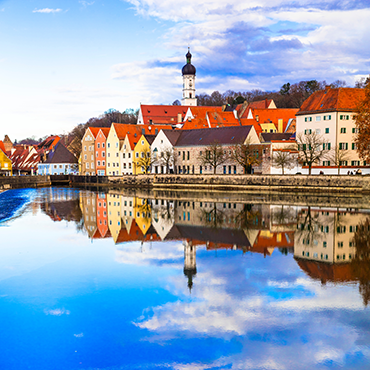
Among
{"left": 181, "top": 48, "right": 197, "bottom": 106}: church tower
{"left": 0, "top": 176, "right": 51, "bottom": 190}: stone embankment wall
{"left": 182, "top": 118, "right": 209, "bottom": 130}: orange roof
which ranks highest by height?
{"left": 181, "top": 48, "right": 197, "bottom": 106}: church tower

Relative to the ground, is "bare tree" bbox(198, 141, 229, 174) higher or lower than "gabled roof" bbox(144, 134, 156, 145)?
lower

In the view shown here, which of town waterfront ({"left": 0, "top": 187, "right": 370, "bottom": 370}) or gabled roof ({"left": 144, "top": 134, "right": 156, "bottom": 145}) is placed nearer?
town waterfront ({"left": 0, "top": 187, "right": 370, "bottom": 370})

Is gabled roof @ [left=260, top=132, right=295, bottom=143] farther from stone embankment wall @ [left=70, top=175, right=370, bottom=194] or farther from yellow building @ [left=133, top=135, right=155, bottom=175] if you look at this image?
yellow building @ [left=133, top=135, right=155, bottom=175]

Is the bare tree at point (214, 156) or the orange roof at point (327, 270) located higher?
the bare tree at point (214, 156)

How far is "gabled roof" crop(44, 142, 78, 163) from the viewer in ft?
289

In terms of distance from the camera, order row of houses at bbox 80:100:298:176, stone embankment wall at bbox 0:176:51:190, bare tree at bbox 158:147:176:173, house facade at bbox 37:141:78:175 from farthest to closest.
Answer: house facade at bbox 37:141:78:175 → stone embankment wall at bbox 0:176:51:190 → bare tree at bbox 158:147:176:173 → row of houses at bbox 80:100:298:176

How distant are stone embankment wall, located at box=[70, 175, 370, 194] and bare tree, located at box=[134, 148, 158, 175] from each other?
339cm

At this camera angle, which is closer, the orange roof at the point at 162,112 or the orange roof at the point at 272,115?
the orange roof at the point at 272,115

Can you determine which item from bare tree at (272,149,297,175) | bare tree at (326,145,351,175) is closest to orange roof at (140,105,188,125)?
bare tree at (272,149,297,175)

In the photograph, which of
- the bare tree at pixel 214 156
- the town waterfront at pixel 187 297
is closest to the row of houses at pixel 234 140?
the bare tree at pixel 214 156

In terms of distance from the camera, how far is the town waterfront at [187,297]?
904 cm

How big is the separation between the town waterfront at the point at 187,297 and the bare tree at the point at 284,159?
27.6m

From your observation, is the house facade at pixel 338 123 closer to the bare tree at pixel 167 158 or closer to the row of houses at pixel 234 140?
the row of houses at pixel 234 140

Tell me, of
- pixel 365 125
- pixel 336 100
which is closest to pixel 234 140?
pixel 336 100
